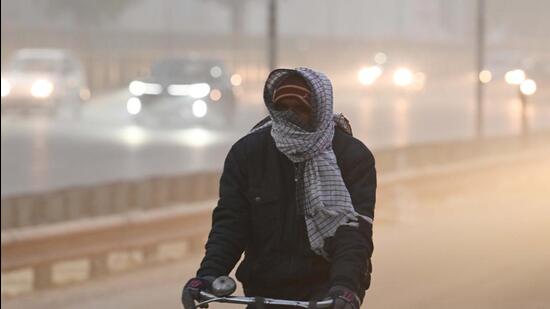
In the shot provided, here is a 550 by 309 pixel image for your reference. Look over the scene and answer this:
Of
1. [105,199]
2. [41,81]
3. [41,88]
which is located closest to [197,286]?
[105,199]

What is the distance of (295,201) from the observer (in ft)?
15.1

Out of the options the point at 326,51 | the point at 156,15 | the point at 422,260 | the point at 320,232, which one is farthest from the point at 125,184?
the point at 156,15

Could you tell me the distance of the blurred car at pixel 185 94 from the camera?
33438mm

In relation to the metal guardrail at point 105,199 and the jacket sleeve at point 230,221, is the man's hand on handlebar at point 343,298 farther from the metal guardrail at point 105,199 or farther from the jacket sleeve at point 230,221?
A: the metal guardrail at point 105,199

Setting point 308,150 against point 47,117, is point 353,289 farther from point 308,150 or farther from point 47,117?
point 47,117

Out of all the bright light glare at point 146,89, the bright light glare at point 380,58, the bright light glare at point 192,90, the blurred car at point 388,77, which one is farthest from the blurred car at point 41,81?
the bright light glare at point 380,58

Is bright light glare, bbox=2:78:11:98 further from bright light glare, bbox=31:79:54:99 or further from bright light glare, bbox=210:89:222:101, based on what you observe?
bright light glare, bbox=210:89:222:101

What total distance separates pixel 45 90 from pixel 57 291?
86.0ft

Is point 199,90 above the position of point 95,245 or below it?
above

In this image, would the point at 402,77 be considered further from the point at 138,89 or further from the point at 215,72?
the point at 138,89

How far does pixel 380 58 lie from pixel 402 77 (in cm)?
318

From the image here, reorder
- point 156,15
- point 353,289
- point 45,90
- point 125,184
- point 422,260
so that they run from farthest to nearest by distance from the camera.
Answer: point 156,15 → point 45,90 → point 125,184 → point 422,260 → point 353,289

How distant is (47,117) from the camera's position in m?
37.2

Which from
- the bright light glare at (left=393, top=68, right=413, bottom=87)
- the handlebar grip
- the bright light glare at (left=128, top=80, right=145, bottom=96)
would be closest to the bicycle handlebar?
the handlebar grip
